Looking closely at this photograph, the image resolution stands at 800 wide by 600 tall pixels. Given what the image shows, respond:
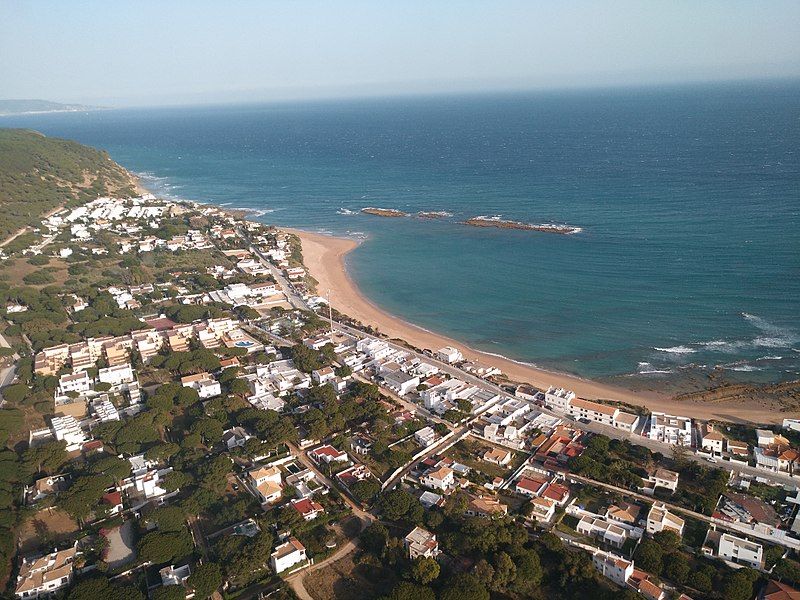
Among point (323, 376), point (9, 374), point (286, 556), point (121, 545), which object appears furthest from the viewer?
point (9, 374)

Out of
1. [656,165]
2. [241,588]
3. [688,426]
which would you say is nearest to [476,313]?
[688,426]

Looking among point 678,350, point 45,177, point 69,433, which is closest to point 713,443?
point 678,350

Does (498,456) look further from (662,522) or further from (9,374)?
(9,374)

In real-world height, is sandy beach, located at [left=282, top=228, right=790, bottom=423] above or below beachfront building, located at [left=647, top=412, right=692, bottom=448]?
below

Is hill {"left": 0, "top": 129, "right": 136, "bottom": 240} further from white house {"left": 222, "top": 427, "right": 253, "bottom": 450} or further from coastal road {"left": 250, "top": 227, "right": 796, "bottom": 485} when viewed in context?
white house {"left": 222, "top": 427, "right": 253, "bottom": 450}

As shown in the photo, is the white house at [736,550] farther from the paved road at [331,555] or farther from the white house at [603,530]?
the paved road at [331,555]

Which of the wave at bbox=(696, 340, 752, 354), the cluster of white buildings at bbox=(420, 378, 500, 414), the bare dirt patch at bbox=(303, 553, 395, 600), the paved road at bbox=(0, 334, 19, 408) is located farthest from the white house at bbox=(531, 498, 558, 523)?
the paved road at bbox=(0, 334, 19, 408)

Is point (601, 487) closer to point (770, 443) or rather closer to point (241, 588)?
point (770, 443)
